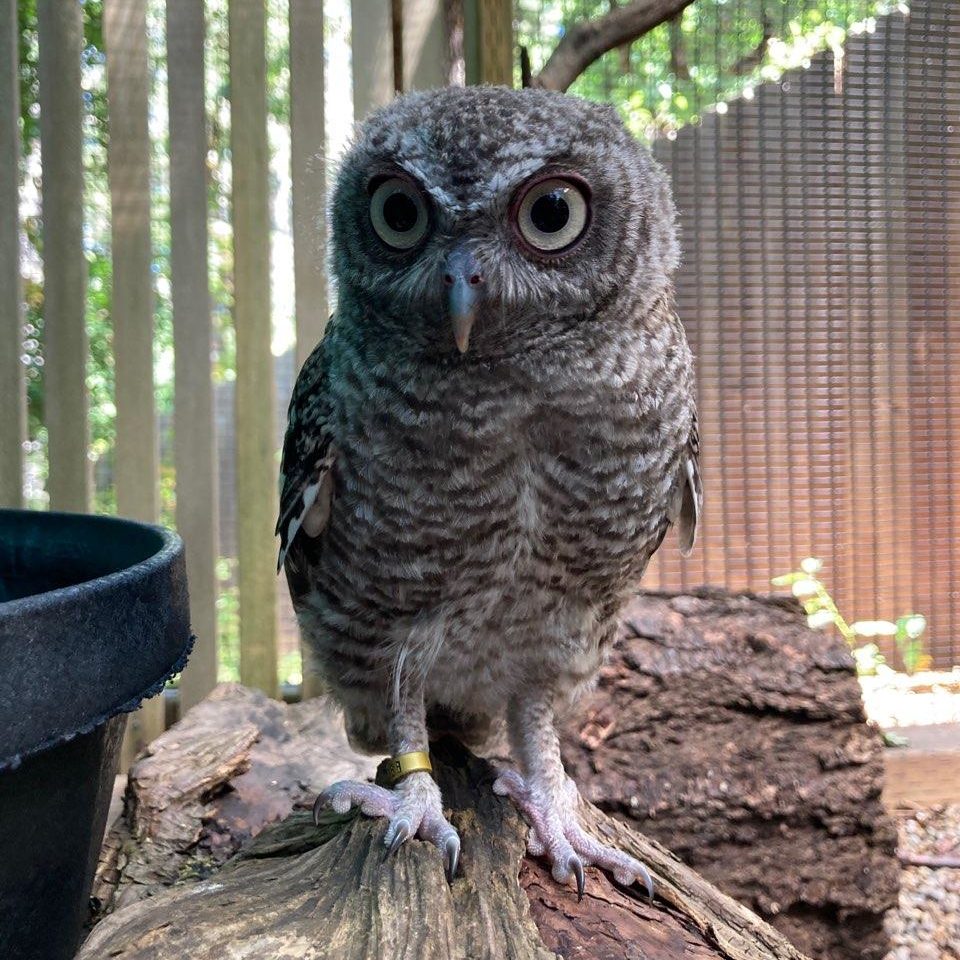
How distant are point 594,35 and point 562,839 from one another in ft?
6.54

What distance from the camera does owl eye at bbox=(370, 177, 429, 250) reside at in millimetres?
1397

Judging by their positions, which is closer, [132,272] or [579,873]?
[579,873]

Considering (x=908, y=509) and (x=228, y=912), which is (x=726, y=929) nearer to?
(x=228, y=912)

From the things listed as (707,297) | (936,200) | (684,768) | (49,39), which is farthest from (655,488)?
(49,39)

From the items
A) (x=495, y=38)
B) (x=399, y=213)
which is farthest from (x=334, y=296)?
(x=399, y=213)

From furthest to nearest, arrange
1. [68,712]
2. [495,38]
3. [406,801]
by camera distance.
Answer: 1. [495,38]
2. [406,801]
3. [68,712]

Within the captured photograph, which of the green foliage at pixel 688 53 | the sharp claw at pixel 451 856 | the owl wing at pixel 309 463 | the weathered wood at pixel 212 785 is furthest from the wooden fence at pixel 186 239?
the sharp claw at pixel 451 856

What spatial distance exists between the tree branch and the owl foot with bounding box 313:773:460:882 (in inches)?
70.3

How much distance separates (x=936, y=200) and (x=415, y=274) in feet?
7.87

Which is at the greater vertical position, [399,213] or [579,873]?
[399,213]

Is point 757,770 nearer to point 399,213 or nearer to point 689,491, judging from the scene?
point 689,491

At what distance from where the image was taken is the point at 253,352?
2750 mm

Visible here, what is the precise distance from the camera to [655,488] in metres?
1.56

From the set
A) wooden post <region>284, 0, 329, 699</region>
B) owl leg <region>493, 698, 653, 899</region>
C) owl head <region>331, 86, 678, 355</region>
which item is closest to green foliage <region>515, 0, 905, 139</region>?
wooden post <region>284, 0, 329, 699</region>
